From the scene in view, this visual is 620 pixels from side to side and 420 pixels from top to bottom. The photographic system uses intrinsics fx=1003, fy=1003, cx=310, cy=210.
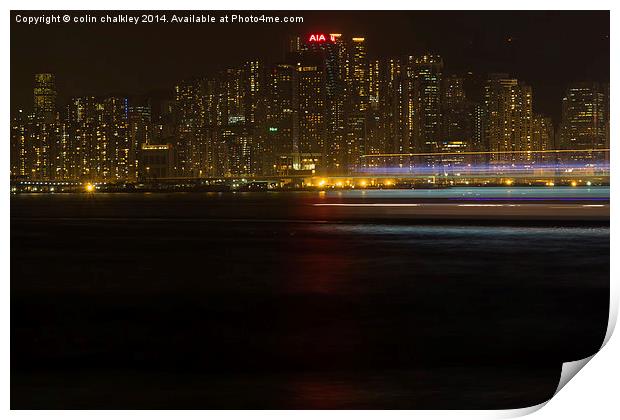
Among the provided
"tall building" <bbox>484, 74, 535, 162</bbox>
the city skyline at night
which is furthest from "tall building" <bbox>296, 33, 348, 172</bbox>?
"tall building" <bbox>484, 74, 535, 162</bbox>

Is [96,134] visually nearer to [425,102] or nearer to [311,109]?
[311,109]

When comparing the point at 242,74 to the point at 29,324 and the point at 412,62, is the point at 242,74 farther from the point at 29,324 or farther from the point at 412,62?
the point at 29,324

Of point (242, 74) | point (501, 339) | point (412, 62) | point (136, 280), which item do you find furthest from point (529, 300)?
point (412, 62)

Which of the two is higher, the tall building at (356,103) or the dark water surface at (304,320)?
the tall building at (356,103)

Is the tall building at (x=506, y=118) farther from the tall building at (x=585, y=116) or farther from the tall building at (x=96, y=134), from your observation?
the tall building at (x=96, y=134)

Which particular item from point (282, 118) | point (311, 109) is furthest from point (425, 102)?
point (311, 109)

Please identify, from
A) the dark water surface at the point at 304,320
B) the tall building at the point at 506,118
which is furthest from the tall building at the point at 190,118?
the dark water surface at the point at 304,320
